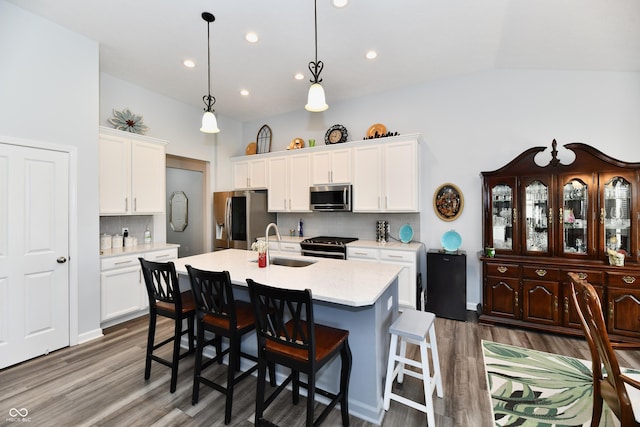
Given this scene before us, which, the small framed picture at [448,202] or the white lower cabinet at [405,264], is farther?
the small framed picture at [448,202]

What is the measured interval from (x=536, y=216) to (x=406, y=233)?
1617 millimetres

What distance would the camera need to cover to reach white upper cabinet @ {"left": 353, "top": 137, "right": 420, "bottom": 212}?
401cm

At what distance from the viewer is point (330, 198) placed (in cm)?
462

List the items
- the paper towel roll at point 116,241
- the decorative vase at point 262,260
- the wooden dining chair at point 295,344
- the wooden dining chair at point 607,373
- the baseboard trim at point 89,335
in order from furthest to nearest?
1. the paper towel roll at point 116,241
2. the baseboard trim at point 89,335
3. the decorative vase at point 262,260
4. the wooden dining chair at point 295,344
5. the wooden dining chair at point 607,373

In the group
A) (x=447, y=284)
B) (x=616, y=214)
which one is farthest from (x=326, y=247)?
(x=616, y=214)

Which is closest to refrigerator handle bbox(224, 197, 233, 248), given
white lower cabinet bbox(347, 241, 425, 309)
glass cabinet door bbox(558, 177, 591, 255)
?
white lower cabinet bbox(347, 241, 425, 309)

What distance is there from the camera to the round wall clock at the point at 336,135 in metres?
4.81

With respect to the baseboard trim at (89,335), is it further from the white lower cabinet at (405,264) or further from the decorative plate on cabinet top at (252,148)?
the decorative plate on cabinet top at (252,148)

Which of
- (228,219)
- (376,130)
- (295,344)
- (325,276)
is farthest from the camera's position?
(228,219)

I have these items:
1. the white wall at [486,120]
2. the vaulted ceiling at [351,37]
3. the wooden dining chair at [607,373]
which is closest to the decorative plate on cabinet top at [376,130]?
the white wall at [486,120]

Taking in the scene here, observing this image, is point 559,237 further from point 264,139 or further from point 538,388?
point 264,139

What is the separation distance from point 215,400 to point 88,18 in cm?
380

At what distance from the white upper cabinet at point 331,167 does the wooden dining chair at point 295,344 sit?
2.95 meters

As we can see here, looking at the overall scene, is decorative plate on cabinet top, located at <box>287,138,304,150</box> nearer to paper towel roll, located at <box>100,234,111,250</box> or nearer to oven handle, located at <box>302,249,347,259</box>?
oven handle, located at <box>302,249,347,259</box>
